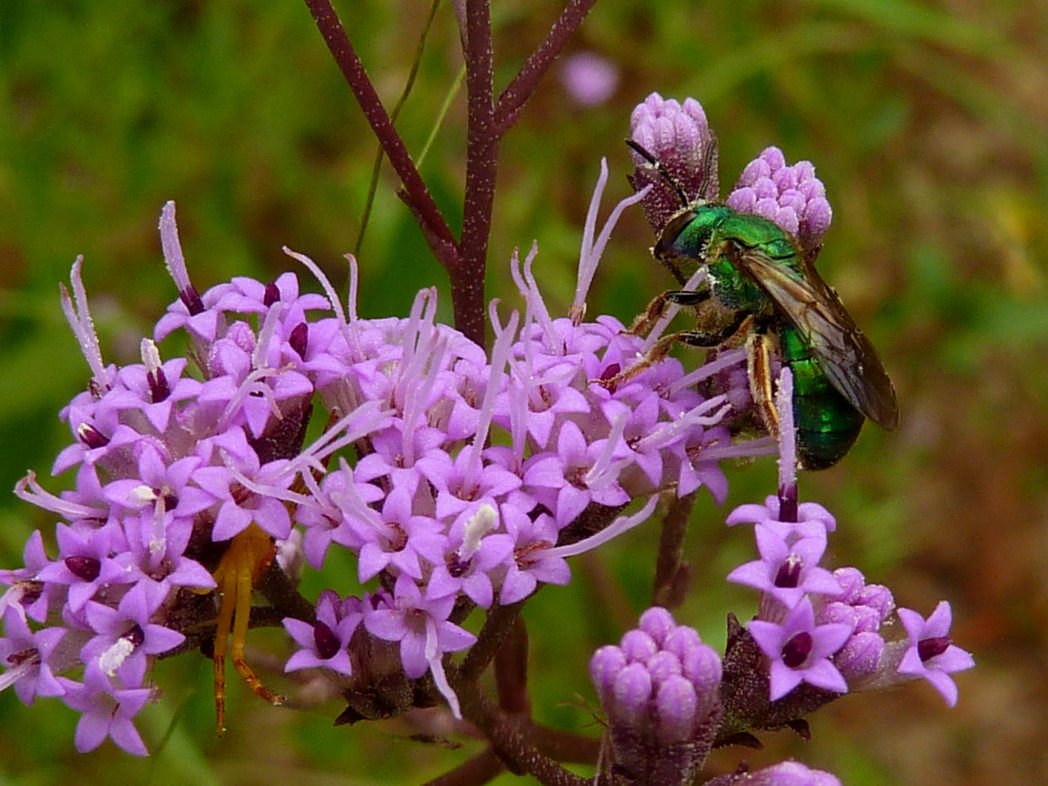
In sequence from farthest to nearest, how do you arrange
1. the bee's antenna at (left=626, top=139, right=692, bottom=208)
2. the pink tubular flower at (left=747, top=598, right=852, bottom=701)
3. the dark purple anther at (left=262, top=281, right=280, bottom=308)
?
the bee's antenna at (left=626, top=139, right=692, bottom=208)
the dark purple anther at (left=262, top=281, right=280, bottom=308)
the pink tubular flower at (left=747, top=598, right=852, bottom=701)

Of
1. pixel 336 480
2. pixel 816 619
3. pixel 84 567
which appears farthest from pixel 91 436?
pixel 816 619

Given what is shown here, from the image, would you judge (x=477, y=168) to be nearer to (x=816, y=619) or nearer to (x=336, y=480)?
(x=336, y=480)

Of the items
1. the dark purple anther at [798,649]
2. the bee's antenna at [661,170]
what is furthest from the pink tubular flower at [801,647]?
the bee's antenna at [661,170]

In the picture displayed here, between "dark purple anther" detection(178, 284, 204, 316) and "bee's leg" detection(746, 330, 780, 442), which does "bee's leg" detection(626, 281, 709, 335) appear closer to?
"bee's leg" detection(746, 330, 780, 442)

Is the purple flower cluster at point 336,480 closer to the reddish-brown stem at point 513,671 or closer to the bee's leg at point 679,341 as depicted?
the bee's leg at point 679,341

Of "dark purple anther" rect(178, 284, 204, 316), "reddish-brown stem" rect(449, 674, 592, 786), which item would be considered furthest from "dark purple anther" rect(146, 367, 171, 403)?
"reddish-brown stem" rect(449, 674, 592, 786)
